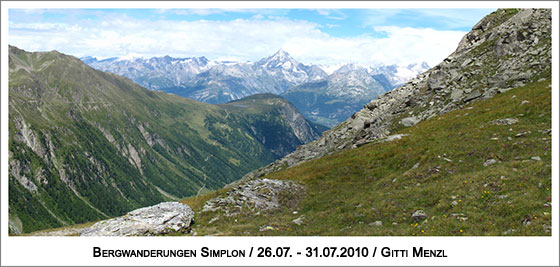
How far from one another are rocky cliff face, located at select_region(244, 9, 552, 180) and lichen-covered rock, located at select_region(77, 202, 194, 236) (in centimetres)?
3642

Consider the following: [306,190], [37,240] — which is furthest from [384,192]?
[37,240]

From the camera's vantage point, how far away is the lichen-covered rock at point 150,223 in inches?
1063

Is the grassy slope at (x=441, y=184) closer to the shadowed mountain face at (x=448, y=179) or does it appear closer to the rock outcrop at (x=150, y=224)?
the shadowed mountain face at (x=448, y=179)

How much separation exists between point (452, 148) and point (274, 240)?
25890 millimetres

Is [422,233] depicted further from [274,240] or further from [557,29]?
[557,29]

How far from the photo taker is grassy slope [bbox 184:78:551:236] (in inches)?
853

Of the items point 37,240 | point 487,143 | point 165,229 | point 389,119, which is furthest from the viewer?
point 389,119

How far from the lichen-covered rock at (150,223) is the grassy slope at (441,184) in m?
1.61

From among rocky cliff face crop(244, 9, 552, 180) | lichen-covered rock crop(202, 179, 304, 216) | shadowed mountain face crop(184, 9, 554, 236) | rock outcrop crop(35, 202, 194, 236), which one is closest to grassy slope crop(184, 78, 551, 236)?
shadowed mountain face crop(184, 9, 554, 236)

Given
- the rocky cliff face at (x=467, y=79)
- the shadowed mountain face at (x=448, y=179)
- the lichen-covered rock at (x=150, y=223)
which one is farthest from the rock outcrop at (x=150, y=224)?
the rocky cliff face at (x=467, y=79)

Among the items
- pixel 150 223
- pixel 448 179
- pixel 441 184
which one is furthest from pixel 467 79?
pixel 150 223

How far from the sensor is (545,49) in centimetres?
5606

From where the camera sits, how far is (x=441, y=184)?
93.4ft

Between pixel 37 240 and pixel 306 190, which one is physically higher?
pixel 37 240
